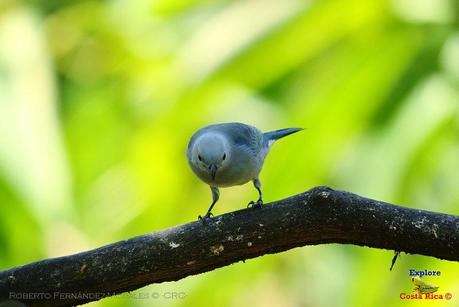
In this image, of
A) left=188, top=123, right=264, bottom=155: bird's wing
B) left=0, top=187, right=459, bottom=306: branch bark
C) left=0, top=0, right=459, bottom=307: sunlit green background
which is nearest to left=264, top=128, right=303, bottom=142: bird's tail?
left=0, top=0, right=459, bottom=307: sunlit green background

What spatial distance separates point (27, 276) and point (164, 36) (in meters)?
3.08

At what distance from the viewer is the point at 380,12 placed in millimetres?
4133

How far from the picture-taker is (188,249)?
274 centimetres

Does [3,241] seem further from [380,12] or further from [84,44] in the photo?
[380,12]

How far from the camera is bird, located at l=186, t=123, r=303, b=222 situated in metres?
3.46

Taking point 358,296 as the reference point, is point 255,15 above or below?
above

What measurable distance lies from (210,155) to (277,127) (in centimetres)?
83

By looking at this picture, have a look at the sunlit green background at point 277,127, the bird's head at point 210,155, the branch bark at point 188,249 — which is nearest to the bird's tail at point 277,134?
the sunlit green background at point 277,127

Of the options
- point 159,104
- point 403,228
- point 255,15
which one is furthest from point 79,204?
point 403,228

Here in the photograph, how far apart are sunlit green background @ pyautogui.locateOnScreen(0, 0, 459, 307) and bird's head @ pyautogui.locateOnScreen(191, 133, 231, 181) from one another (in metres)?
0.48

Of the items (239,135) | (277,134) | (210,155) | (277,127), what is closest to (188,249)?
(210,155)

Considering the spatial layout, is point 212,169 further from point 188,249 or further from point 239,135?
point 188,249

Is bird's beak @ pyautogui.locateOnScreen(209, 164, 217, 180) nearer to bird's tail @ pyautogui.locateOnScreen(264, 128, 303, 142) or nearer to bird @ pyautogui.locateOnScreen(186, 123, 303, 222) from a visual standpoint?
bird @ pyautogui.locateOnScreen(186, 123, 303, 222)

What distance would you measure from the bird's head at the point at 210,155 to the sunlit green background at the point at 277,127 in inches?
18.7
